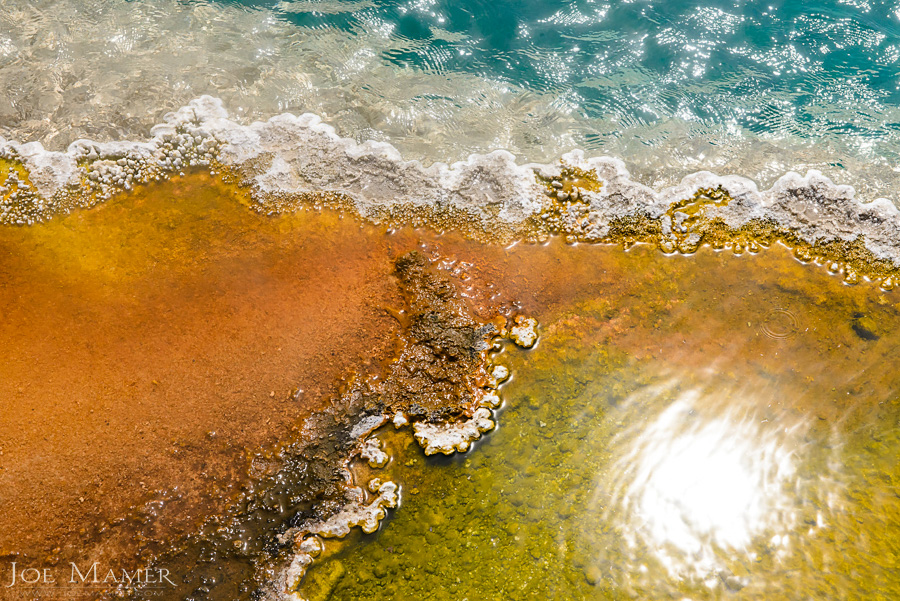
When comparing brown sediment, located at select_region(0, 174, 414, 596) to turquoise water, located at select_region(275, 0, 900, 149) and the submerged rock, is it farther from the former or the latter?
turquoise water, located at select_region(275, 0, 900, 149)

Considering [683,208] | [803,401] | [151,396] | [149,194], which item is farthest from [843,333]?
[149,194]

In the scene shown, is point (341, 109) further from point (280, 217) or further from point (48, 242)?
point (48, 242)

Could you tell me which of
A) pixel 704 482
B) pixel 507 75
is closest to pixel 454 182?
pixel 507 75

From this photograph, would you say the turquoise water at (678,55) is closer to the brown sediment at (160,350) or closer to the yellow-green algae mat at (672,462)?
the yellow-green algae mat at (672,462)

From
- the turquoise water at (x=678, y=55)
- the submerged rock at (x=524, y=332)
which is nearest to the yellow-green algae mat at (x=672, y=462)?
the submerged rock at (x=524, y=332)

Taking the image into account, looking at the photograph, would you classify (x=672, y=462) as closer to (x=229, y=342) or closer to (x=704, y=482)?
(x=704, y=482)
